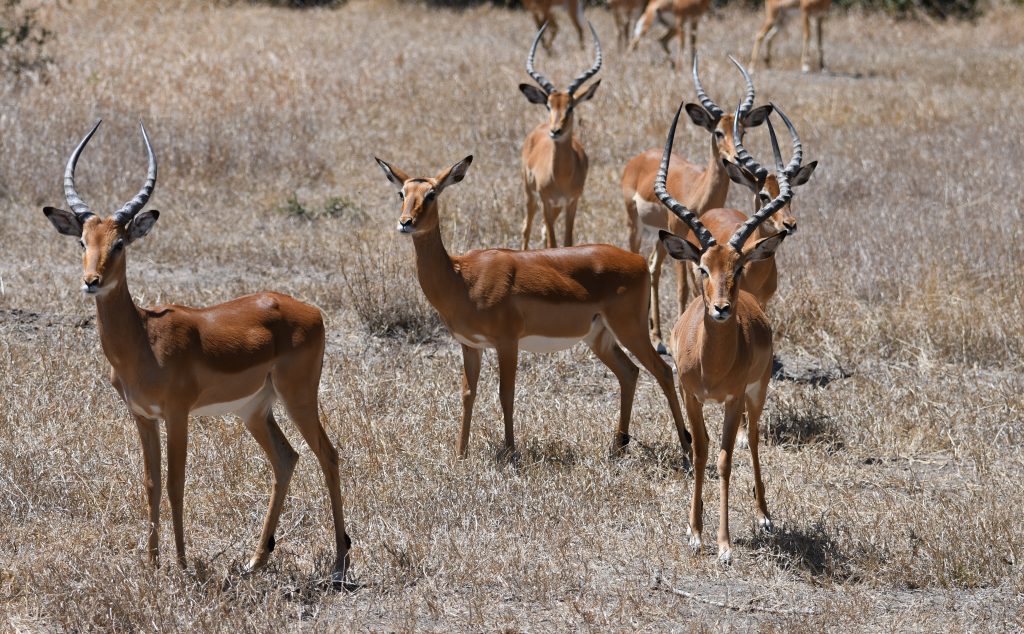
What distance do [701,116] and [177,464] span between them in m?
5.16

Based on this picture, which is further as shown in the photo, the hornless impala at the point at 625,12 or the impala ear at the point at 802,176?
the hornless impala at the point at 625,12

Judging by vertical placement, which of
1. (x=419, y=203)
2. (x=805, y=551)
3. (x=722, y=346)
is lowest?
(x=805, y=551)

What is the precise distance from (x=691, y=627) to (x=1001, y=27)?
20.9m

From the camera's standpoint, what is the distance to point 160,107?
1288cm

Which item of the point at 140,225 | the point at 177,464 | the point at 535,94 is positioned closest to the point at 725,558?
the point at 177,464

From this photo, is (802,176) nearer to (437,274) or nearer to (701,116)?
(701,116)

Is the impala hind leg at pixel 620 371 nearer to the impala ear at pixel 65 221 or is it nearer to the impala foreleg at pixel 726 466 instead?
the impala foreleg at pixel 726 466

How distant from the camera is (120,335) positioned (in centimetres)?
402

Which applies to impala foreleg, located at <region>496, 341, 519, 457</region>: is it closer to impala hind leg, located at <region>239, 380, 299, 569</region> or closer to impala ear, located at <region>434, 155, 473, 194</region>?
impala ear, located at <region>434, 155, 473, 194</region>

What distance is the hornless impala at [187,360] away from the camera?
4016 millimetres

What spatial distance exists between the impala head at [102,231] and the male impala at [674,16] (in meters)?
14.9

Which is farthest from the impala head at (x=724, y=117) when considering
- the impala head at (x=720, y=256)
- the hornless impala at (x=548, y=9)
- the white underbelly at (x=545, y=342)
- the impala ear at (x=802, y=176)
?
the hornless impala at (x=548, y=9)

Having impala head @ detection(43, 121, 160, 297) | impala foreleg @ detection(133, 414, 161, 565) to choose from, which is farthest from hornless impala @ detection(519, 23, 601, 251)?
impala foreleg @ detection(133, 414, 161, 565)

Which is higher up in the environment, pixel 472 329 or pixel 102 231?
pixel 102 231
